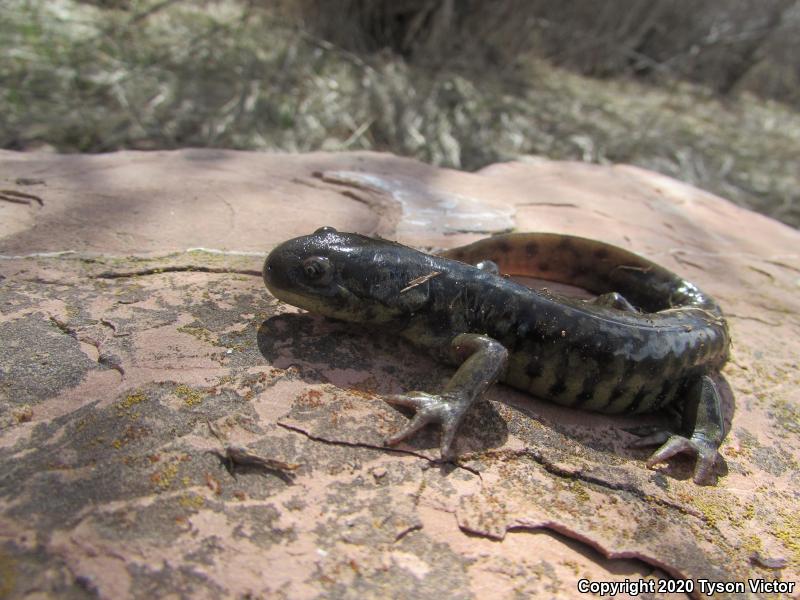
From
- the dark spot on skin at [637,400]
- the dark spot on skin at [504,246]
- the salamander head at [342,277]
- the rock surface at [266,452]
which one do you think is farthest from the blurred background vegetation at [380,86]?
the dark spot on skin at [637,400]

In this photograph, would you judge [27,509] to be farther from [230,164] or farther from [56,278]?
[230,164]

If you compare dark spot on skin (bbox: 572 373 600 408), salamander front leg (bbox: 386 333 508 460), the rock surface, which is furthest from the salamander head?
dark spot on skin (bbox: 572 373 600 408)

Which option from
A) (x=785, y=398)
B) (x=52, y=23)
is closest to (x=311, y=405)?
(x=785, y=398)

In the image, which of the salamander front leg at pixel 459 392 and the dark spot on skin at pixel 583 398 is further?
the dark spot on skin at pixel 583 398

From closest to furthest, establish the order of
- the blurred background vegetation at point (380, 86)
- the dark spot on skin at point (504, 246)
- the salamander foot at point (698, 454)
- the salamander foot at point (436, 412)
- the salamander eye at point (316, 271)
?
the salamander foot at point (436, 412) < the salamander foot at point (698, 454) < the salamander eye at point (316, 271) < the dark spot on skin at point (504, 246) < the blurred background vegetation at point (380, 86)

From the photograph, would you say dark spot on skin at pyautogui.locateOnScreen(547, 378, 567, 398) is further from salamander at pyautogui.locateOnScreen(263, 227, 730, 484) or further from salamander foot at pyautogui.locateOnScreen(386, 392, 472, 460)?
salamander foot at pyautogui.locateOnScreen(386, 392, 472, 460)

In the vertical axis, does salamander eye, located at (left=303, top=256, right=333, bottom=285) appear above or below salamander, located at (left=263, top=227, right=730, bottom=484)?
above

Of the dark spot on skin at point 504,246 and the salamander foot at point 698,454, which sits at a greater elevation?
the dark spot on skin at point 504,246

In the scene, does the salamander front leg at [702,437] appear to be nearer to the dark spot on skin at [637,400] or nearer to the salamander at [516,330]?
the salamander at [516,330]
